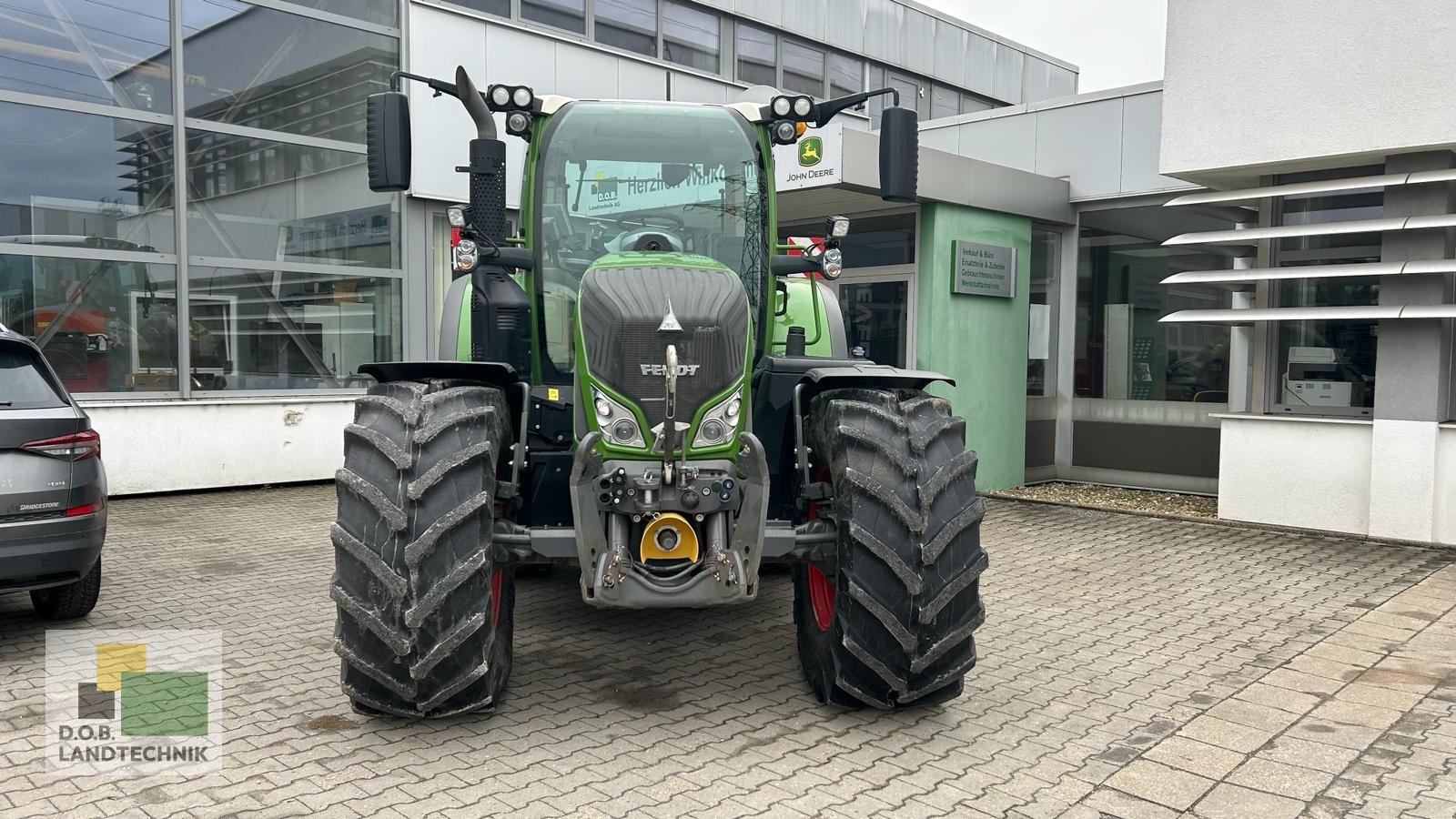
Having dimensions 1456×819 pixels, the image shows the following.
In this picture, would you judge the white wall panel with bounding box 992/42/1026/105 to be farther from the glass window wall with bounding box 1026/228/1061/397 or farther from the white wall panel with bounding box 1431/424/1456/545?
the white wall panel with bounding box 1431/424/1456/545

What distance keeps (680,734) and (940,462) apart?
1.50 meters

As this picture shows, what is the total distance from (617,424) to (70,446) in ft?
10.0

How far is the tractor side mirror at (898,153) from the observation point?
491 centimetres

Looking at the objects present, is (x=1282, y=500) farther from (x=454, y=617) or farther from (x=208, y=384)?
(x=208, y=384)

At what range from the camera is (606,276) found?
4391 mm

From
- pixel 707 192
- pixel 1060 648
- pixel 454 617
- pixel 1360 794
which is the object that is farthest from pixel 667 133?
pixel 1360 794

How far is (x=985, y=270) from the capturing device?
432 inches

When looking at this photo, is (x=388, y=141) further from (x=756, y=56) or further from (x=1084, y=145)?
(x=756, y=56)

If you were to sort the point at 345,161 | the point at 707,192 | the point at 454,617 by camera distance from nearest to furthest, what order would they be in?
the point at 454,617, the point at 707,192, the point at 345,161

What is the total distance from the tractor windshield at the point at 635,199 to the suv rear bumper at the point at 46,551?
2472 mm

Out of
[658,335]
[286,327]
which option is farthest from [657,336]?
[286,327]

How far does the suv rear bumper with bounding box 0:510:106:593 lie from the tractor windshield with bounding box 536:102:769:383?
2.47 meters

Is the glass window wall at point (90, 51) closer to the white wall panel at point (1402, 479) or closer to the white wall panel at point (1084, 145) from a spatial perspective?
the white wall panel at point (1084, 145)

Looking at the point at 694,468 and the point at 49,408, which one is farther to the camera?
the point at 49,408
